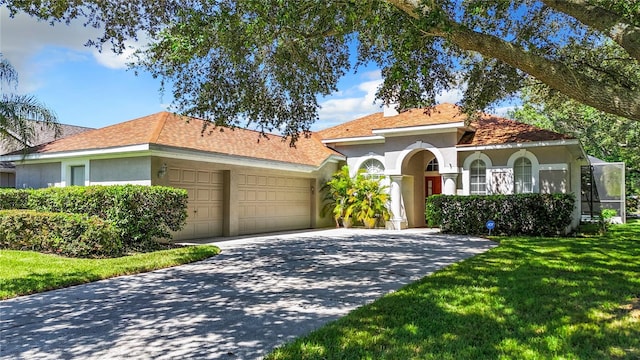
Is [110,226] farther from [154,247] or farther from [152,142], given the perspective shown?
[152,142]

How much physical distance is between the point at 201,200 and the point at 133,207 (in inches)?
147

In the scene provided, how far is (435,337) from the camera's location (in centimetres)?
479

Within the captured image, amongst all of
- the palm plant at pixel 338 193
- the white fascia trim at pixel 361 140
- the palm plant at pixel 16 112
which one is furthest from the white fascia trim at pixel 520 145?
the palm plant at pixel 16 112

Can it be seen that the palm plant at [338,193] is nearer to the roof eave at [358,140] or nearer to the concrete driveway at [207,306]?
the roof eave at [358,140]

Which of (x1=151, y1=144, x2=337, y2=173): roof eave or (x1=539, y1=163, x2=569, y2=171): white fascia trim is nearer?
(x1=151, y1=144, x2=337, y2=173): roof eave

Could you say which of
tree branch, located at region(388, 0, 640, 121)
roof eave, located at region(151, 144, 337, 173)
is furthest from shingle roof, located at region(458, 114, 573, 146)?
tree branch, located at region(388, 0, 640, 121)

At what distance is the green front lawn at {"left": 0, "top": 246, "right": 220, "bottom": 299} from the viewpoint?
7.57 metres

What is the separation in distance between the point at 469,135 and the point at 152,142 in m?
13.4

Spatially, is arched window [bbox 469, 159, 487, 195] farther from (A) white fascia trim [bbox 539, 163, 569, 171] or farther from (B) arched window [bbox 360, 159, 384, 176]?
(B) arched window [bbox 360, 159, 384, 176]

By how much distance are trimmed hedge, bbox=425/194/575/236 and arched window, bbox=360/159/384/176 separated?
3.79 m

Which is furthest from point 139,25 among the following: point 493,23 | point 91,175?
point 493,23

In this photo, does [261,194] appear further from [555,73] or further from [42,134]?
[555,73]

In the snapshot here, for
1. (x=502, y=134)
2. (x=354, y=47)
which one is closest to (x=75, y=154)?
(x=354, y=47)

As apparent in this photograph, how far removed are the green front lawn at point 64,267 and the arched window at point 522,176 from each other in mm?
12609
